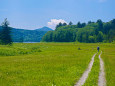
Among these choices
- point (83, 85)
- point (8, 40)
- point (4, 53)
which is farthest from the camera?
point (8, 40)

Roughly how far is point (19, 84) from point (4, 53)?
119 feet

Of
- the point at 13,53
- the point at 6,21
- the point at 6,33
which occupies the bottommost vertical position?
the point at 13,53

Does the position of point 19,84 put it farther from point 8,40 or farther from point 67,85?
point 8,40

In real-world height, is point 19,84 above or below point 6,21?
below

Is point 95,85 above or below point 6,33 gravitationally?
below

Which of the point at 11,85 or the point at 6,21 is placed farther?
the point at 6,21

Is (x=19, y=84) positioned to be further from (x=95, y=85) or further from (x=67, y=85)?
(x=95, y=85)

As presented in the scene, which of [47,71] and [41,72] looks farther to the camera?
[47,71]

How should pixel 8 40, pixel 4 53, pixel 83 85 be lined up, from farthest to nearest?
pixel 8 40, pixel 4 53, pixel 83 85

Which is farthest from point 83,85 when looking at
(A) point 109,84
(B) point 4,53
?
(B) point 4,53

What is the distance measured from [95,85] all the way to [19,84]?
6.54 meters

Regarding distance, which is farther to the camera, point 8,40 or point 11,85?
point 8,40

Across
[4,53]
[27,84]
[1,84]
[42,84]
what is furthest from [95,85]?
[4,53]

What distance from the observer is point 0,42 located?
91.1m
